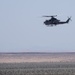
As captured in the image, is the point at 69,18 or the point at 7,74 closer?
the point at 69,18

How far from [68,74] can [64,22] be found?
11.9 metres

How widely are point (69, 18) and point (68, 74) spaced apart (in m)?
13.2

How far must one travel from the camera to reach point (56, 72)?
288 feet

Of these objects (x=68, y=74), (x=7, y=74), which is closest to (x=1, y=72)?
(x=7, y=74)

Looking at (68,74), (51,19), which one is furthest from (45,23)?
(68,74)

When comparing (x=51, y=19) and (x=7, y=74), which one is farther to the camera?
(x=7, y=74)

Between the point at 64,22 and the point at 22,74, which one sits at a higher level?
the point at 64,22

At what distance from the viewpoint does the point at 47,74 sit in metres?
84.1

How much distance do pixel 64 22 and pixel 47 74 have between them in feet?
41.5

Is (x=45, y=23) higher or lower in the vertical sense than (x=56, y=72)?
higher

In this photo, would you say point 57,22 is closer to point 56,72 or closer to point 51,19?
point 51,19

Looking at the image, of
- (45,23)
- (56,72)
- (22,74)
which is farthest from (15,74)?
Result: (45,23)

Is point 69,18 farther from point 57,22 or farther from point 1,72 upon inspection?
point 1,72

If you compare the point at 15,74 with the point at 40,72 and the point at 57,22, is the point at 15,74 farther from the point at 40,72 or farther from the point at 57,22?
the point at 57,22
